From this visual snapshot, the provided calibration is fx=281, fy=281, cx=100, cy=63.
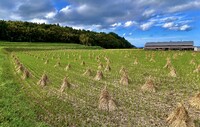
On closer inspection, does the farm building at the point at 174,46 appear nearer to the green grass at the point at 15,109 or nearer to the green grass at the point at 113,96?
the green grass at the point at 113,96

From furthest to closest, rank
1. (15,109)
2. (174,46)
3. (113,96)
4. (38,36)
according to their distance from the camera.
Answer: (38,36)
(174,46)
(113,96)
(15,109)

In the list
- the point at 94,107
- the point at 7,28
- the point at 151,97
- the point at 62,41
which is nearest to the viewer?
the point at 94,107

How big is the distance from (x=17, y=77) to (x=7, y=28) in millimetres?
108720

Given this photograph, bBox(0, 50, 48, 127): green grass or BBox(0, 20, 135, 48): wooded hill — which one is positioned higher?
BBox(0, 20, 135, 48): wooded hill

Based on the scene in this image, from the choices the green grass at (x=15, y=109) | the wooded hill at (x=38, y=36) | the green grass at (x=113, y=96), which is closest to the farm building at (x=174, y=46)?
the wooded hill at (x=38, y=36)

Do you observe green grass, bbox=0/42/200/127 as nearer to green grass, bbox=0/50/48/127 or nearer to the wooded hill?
green grass, bbox=0/50/48/127

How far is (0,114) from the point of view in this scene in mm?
13250

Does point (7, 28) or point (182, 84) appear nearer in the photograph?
point (182, 84)

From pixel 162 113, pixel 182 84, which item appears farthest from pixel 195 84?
pixel 162 113

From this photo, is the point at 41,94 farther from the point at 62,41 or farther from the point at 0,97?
the point at 62,41

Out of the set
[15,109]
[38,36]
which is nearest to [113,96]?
[15,109]

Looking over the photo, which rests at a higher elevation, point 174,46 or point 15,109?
point 174,46

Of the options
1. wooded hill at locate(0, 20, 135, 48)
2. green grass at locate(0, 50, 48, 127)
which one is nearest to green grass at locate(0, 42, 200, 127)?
green grass at locate(0, 50, 48, 127)

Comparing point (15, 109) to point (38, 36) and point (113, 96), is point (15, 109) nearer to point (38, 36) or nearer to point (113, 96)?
point (113, 96)
